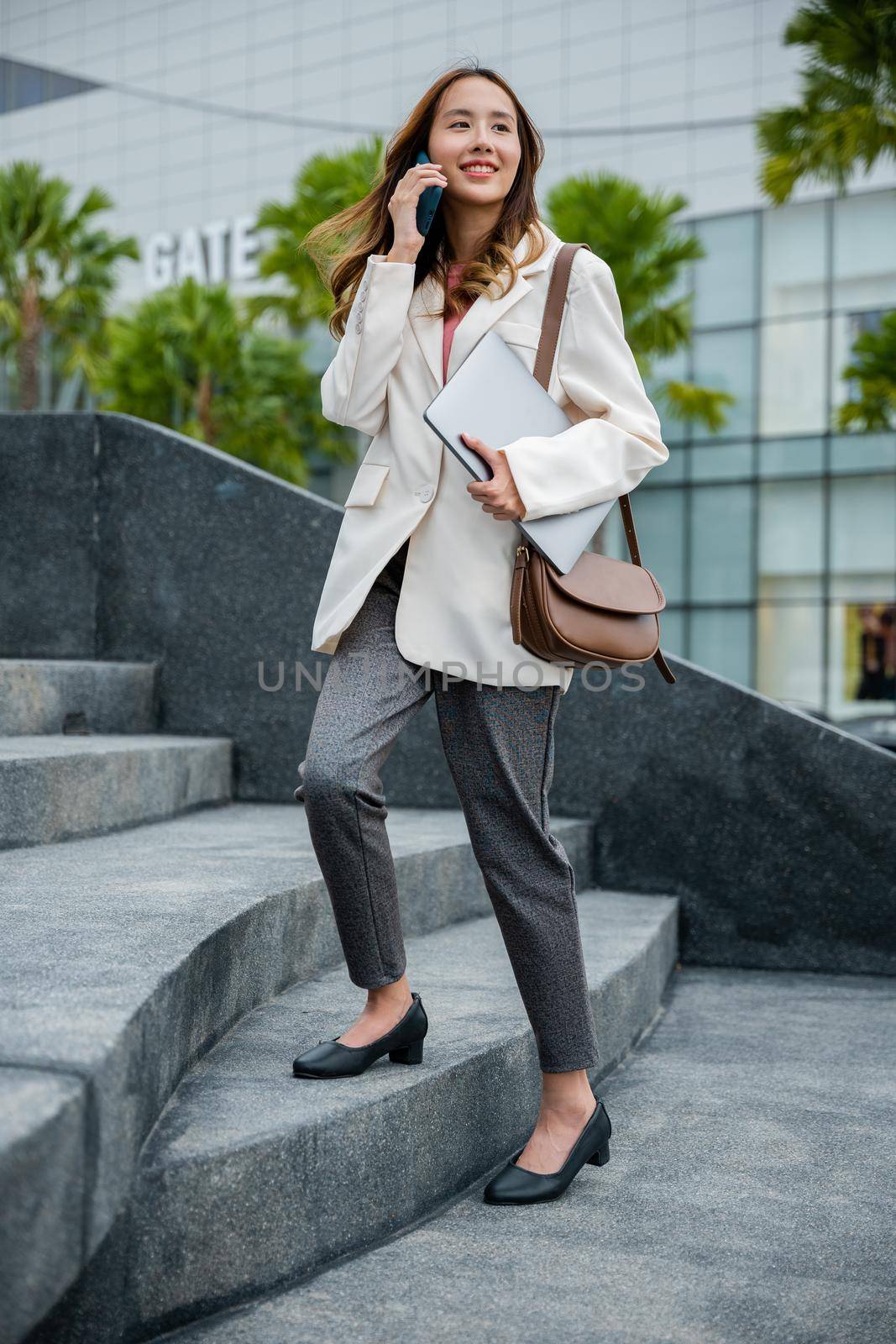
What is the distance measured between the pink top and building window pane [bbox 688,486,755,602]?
784 inches

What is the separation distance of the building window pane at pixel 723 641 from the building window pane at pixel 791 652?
9.4 inches

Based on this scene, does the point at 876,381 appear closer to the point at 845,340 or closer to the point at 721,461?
the point at 845,340

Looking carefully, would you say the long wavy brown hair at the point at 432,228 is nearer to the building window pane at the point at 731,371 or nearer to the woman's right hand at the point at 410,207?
the woman's right hand at the point at 410,207

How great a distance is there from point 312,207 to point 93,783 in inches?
652

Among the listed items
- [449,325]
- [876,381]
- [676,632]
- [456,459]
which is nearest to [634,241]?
[876,381]

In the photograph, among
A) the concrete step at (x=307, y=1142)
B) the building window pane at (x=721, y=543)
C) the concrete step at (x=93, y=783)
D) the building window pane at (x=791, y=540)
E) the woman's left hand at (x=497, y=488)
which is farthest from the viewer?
the building window pane at (x=721, y=543)

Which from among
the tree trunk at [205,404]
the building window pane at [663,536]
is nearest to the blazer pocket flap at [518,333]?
the building window pane at [663,536]

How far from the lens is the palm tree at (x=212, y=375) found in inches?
842

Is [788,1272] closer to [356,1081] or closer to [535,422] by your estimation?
[356,1081]

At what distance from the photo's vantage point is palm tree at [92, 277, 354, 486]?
21391 millimetres

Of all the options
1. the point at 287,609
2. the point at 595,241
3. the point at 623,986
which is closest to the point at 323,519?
the point at 287,609

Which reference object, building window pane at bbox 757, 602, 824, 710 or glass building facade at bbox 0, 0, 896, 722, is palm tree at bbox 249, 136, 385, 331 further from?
building window pane at bbox 757, 602, 824, 710

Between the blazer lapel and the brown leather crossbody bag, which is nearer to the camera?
the brown leather crossbody bag

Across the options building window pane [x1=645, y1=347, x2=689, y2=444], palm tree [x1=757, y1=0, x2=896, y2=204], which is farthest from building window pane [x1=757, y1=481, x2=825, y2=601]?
palm tree [x1=757, y1=0, x2=896, y2=204]
